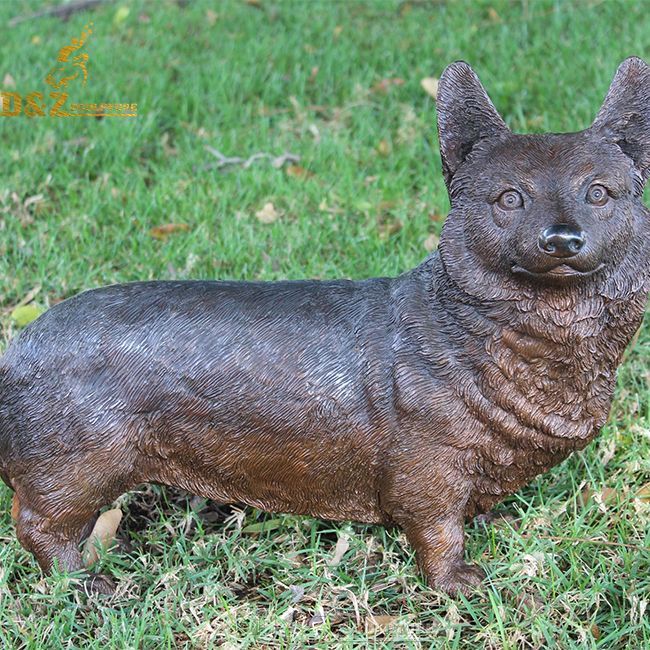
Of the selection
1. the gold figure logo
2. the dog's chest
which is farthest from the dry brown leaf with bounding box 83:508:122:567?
the gold figure logo

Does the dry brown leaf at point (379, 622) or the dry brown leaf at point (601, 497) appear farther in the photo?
the dry brown leaf at point (601, 497)

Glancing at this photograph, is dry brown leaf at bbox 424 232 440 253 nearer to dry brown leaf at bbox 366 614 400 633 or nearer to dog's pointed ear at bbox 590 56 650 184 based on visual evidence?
dog's pointed ear at bbox 590 56 650 184

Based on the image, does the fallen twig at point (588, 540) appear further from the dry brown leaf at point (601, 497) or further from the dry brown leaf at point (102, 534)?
the dry brown leaf at point (102, 534)

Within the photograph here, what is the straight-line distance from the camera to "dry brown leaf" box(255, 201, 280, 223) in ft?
16.8

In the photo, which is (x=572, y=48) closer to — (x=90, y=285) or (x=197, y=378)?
(x=90, y=285)

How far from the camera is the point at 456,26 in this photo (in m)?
6.84

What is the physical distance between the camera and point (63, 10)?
7.73 meters

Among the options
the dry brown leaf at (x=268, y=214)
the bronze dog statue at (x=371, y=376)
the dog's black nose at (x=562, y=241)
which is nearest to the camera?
the dog's black nose at (x=562, y=241)

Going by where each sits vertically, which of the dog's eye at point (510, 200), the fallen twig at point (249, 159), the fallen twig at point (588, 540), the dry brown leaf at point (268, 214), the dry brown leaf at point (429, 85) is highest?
the dog's eye at point (510, 200)

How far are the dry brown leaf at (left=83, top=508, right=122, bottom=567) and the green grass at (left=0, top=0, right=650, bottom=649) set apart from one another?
9cm

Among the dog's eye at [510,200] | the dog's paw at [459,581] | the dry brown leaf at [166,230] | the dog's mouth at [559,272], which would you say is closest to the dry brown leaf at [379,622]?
the dog's paw at [459,581]

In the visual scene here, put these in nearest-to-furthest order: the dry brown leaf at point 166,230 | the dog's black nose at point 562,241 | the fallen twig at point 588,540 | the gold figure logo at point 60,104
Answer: the dog's black nose at point 562,241
the fallen twig at point 588,540
the dry brown leaf at point 166,230
the gold figure logo at point 60,104

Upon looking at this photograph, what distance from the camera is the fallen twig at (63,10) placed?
760 centimetres

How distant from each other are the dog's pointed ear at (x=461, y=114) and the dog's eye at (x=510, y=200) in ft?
0.75
